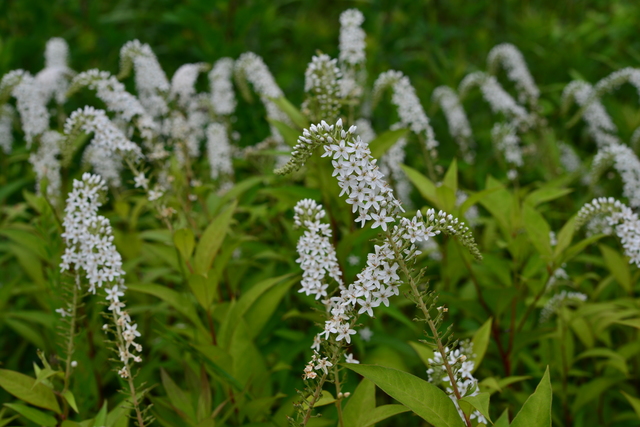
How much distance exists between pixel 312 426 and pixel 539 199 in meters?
1.84

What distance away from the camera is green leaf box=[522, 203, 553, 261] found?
9.12ft

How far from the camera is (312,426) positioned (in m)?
2.32

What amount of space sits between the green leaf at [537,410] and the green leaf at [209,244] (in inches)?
60.7

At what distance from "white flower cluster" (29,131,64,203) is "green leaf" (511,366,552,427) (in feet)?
9.30

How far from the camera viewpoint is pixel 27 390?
85.6 inches

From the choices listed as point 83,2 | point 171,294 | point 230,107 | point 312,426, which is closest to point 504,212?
point 312,426

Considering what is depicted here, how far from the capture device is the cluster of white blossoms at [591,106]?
14.9 ft

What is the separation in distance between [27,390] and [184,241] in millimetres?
887

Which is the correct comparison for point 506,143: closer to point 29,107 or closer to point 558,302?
point 558,302

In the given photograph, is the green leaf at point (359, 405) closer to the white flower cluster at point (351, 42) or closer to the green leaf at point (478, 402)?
the green leaf at point (478, 402)

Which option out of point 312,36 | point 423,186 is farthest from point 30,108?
point 312,36

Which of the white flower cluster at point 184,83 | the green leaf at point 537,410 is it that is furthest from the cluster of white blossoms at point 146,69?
the green leaf at point 537,410

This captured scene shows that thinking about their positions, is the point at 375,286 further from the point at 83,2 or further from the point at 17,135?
the point at 83,2

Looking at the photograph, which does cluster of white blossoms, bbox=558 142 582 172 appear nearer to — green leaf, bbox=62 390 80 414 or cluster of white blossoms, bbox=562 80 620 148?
cluster of white blossoms, bbox=562 80 620 148
